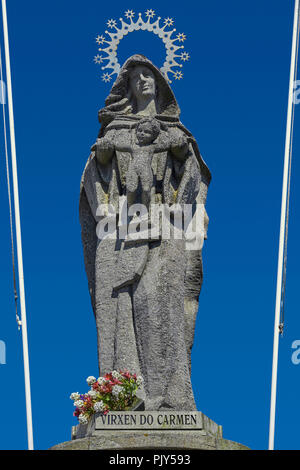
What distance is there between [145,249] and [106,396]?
2.42 metres

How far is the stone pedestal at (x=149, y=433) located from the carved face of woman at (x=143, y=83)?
507 cm

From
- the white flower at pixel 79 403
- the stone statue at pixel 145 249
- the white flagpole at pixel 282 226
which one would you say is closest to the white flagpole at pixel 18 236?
the stone statue at pixel 145 249

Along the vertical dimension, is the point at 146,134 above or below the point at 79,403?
above

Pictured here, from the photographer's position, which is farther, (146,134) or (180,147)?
(180,147)

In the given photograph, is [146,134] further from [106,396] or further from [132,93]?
[106,396]

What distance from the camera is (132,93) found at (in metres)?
22.2

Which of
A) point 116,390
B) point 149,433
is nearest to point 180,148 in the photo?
point 116,390

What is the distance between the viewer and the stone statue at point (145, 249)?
20391mm

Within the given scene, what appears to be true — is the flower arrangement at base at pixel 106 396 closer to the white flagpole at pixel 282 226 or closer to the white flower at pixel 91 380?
the white flower at pixel 91 380

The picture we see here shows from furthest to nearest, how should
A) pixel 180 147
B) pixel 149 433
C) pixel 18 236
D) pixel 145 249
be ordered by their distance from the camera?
pixel 18 236 → pixel 180 147 → pixel 145 249 → pixel 149 433

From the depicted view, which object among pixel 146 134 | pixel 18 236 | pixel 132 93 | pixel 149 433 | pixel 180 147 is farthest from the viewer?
pixel 132 93
